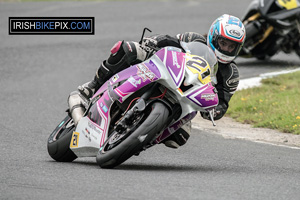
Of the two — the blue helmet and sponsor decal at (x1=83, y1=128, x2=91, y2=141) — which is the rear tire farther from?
the blue helmet

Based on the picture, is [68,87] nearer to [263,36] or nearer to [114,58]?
[263,36]

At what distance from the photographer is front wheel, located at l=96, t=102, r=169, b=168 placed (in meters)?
6.51

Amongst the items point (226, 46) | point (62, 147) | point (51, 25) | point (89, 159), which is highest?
point (226, 46)

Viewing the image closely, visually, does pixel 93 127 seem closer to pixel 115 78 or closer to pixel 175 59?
pixel 115 78

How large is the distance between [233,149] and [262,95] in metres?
3.17

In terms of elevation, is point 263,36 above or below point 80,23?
above

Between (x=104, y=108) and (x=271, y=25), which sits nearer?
(x=104, y=108)

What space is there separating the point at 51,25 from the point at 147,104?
1296 centimetres

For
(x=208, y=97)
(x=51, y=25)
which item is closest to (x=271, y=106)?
(x=208, y=97)

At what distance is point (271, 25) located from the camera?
566 inches

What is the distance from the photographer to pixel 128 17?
20.2 m

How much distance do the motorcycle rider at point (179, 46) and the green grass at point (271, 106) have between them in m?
2.26

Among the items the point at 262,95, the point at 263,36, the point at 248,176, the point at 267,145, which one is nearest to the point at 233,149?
the point at 267,145

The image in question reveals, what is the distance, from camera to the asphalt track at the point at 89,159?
19.3 feet
